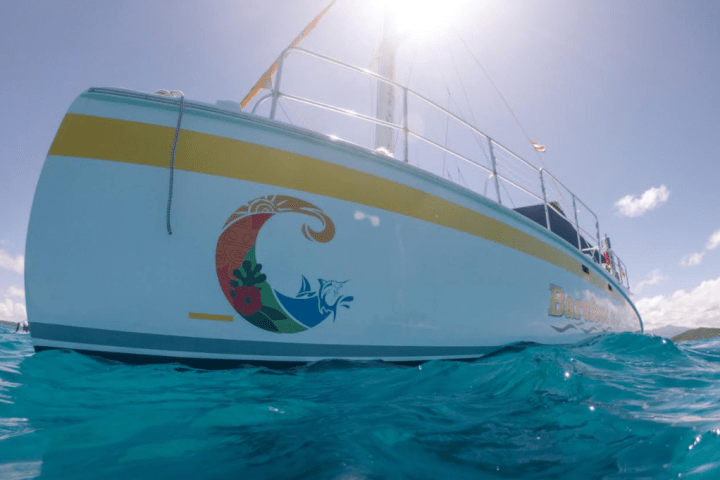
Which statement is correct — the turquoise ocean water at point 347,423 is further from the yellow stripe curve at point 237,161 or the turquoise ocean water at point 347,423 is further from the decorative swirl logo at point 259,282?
the yellow stripe curve at point 237,161

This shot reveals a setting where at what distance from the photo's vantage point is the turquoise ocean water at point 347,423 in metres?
0.91

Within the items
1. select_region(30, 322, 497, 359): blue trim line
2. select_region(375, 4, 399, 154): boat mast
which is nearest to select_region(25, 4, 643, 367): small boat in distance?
select_region(30, 322, 497, 359): blue trim line

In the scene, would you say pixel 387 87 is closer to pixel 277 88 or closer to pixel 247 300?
pixel 277 88

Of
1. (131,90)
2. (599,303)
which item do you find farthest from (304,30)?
(599,303)

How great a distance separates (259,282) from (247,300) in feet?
0.42

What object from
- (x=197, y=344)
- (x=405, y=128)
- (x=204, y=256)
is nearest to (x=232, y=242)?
(x=204, y=256)

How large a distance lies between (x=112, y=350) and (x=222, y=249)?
81 centimetres

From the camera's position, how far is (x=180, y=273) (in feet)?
6.43

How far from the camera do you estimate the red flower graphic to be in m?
2.03

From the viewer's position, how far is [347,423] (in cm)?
122

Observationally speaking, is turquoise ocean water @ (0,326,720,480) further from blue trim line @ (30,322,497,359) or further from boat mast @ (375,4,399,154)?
boat mast @ (375,4,399,154)

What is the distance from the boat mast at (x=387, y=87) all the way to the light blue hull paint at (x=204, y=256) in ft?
8.74

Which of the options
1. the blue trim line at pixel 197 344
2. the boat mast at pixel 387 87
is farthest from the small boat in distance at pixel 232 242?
the boat mast at pixel 387 87

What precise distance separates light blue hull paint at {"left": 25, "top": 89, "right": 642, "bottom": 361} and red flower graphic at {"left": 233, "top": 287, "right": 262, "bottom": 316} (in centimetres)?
5
